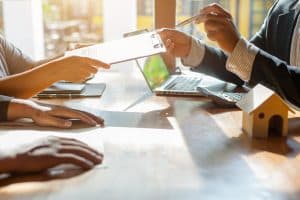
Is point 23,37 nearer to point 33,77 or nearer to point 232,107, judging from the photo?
point 33,77

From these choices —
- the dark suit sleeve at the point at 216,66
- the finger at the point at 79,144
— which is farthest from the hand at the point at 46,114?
the dark suit sleeve at the point at 216,66

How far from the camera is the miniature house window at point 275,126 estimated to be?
1.24 metres

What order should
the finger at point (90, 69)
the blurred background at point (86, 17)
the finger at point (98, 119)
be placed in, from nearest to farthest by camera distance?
the finger at point (98, 119) < the finger at point (90, 69) < the blurred background at point (86, 17)

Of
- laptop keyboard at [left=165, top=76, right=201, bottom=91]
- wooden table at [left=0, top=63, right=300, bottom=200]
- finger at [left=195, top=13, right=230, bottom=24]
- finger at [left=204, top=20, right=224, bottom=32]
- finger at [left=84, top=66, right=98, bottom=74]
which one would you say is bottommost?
laptop keyboard at [left=165, top=76, right=201, bottom=91]

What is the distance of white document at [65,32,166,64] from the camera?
4.72 ft

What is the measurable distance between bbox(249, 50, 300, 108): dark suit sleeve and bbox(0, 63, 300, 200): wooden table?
0.30ft

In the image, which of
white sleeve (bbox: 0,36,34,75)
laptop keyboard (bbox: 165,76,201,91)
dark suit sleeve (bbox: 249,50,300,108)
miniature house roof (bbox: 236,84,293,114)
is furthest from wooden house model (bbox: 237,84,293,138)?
white sleeve (bbox: 0,36,34,75)

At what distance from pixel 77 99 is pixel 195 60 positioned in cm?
45

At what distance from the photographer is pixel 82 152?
1007 mm

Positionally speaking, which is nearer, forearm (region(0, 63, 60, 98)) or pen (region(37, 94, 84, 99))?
forearm (region(0, 63, 60, 98))

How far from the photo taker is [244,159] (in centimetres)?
107

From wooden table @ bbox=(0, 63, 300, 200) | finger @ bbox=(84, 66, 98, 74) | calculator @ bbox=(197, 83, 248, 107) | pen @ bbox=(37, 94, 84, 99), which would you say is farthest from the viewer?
pen @ bbox=(37, 94, 84, 99)

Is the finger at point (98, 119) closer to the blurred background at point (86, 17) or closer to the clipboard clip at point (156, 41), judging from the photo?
the clipboard clip at point (156, 41)

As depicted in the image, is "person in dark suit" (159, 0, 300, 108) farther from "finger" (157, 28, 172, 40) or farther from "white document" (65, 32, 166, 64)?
"white document" (65, 32, 166, 64)
